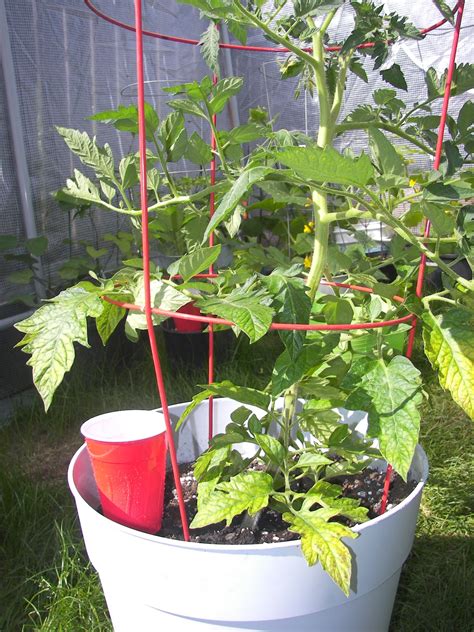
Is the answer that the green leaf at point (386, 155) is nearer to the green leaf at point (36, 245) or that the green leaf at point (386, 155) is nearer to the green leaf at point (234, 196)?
the green leaf at point (234, 196)

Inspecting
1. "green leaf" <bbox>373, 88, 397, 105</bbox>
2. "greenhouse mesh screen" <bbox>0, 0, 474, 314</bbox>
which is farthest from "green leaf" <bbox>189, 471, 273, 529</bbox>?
"greenhouse mesh screen" <bbox>0, 0, 474, 314</bbox>

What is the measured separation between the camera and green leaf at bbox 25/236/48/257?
6.56ft

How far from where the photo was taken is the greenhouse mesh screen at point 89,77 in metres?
2.11

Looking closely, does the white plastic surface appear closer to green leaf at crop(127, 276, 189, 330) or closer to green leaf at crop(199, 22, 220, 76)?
green leaf at crop(127, 276, 189, 330)

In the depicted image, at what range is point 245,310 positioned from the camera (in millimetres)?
666

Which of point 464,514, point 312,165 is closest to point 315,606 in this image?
point 312,165

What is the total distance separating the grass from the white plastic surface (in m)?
0.34

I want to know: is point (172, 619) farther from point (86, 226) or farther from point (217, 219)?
point (86, 226)

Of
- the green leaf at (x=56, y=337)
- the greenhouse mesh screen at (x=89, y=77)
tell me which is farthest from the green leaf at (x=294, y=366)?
the greenhouse mesh screen at (x=89, y=77)

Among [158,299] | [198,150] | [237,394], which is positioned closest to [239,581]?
[237,394]

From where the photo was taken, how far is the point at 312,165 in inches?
21.6

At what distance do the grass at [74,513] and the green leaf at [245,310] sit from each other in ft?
2.27

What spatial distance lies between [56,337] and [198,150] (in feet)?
1.18

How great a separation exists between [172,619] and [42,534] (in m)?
0.63
